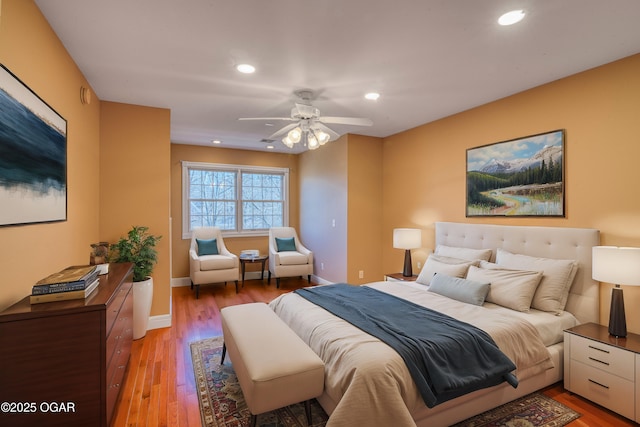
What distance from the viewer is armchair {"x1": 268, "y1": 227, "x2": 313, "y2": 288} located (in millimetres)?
5504

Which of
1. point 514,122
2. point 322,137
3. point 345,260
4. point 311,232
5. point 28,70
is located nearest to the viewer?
point 28,70

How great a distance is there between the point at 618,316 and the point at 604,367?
1.30 ft

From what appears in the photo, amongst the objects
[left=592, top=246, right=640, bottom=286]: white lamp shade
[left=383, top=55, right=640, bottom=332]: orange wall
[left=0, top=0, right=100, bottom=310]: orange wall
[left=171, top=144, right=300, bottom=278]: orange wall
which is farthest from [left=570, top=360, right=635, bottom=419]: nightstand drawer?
[left=171, top=144, right=300, bottom=278]: orange wall

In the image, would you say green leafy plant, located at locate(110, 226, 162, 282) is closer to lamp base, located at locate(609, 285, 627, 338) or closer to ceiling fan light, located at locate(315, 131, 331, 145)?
ceiling fan light, located at locate(315, 131, 331, 145)

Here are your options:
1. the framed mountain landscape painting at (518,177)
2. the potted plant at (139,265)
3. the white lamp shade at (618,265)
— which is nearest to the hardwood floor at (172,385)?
the potted plant at (139,265)

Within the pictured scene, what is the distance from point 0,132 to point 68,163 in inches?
40.2

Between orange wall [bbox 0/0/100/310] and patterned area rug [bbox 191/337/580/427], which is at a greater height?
orange wall [bbox 0/0/100/310]

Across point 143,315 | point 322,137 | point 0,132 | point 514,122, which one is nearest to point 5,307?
point 0,132

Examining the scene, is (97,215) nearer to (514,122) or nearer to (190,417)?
(190,417)

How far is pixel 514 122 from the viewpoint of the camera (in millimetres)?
3270

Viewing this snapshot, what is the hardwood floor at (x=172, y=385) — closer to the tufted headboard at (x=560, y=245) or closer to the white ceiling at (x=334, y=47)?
the tufted headboard at (x=560, y=245)

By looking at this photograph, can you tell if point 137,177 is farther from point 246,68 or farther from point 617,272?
point 617,272

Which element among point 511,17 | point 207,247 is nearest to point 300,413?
point 511,17

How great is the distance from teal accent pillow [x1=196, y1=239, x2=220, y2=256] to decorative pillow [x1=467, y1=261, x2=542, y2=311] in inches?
172
